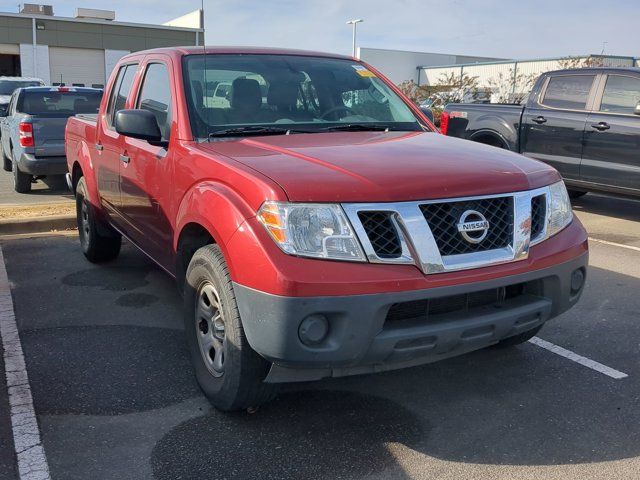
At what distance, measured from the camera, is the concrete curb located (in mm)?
7348

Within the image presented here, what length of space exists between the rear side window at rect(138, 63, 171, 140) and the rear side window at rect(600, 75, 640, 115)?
238 inches

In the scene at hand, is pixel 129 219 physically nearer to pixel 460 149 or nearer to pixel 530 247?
pixel 460 149

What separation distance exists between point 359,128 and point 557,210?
1.33 m

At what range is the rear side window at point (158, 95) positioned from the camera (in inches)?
160

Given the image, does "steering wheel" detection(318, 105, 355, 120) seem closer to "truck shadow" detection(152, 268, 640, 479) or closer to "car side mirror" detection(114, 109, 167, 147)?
"car side mirror" detection(114, 109, 167, 147)

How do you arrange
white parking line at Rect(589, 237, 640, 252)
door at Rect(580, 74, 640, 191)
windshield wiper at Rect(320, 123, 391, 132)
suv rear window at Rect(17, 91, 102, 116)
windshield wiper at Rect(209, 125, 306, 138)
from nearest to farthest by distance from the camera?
1. windshield wiper at Rect(209, 125, 306, 138)
2. windshield wiper at Rect(320, 123, 391, 132)
3. white parking line at Rect(589, 237, 640, 252)
4. door at Rect(580, 74, 640, 191)
5. suv rear window at Rect(17, 91, 102, 116)

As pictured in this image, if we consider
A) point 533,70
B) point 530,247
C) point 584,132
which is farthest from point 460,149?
point 533,70

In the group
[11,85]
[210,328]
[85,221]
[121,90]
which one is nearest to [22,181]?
[85,221]

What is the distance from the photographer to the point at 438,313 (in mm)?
2992

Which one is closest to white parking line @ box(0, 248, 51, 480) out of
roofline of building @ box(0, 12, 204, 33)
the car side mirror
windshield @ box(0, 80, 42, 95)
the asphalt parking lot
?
the asphalt parking lot

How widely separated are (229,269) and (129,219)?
2.09 meters

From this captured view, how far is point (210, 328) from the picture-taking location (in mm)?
3350

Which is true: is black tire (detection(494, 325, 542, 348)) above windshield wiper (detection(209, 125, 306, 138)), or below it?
below

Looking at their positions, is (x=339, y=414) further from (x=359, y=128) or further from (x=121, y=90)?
(x=121, y=90)
